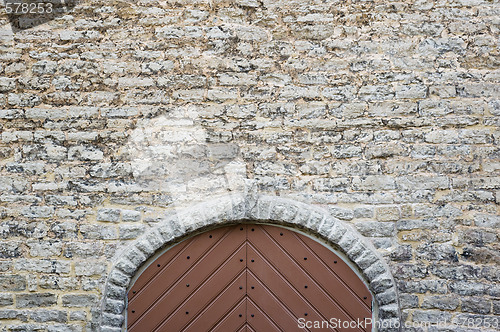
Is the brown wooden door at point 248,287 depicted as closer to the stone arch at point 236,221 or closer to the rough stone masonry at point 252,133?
the stone arch at point 236,221

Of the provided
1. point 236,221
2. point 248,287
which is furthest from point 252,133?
point 248,287

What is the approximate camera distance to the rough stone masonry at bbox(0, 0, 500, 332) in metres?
3.88

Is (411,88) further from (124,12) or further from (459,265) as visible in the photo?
(124,12)

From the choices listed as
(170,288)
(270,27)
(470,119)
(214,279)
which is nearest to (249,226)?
(214,279)

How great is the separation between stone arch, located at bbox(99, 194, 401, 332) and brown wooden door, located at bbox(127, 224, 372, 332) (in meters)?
0.11

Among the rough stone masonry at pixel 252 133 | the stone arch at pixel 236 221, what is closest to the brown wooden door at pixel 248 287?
the stone arch at pixel 236 221

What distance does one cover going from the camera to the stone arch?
384 centimetres

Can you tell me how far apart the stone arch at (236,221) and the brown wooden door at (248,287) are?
108mm

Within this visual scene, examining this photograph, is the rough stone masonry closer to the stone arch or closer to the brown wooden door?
the stone arch

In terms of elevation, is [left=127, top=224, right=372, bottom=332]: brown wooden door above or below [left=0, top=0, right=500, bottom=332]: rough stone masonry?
below

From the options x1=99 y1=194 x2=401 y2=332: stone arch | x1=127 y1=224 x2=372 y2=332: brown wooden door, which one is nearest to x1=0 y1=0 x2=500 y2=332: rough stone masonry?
x1=99 y1=194 x2=401 y2=332: stone arch

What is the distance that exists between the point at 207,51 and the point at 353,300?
234cm

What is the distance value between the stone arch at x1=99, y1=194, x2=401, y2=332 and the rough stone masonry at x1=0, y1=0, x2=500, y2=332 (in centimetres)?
7

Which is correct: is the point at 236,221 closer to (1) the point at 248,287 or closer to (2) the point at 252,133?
(1) the point at 248,287
